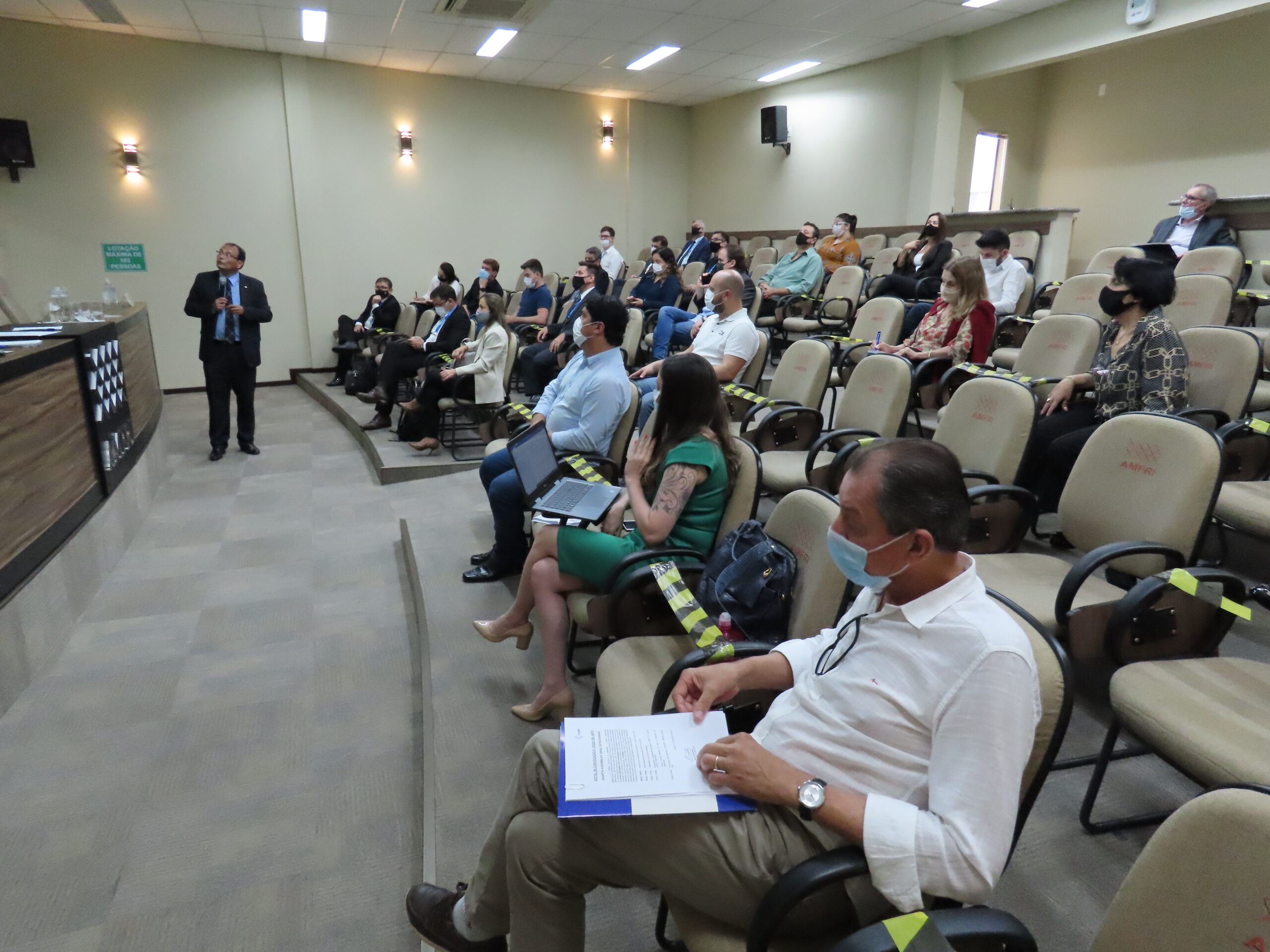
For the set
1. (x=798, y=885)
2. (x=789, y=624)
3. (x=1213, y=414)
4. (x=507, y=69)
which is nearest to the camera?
(x=798, y=885)

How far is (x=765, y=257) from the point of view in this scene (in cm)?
802

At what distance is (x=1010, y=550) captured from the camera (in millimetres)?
2385

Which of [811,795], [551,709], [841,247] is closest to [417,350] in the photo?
[841,247]

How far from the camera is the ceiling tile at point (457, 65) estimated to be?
776cm

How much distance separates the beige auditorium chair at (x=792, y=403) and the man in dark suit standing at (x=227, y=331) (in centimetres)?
348

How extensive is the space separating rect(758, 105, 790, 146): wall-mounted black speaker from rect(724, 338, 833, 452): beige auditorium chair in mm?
6117

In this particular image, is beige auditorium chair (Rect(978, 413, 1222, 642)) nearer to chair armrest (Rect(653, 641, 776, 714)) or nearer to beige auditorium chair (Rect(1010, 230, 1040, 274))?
chair armrest (Rect(653, 641, 776, 714))

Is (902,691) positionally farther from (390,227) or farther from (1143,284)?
(390,227)

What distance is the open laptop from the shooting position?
7.19 feet

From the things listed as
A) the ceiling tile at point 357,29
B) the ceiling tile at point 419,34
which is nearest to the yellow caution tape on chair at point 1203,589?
the ceiling tile at point 419,34

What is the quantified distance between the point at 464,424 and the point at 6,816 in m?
3.81

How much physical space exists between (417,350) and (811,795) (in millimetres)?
5231

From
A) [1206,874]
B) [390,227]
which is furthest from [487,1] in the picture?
[1206,874]

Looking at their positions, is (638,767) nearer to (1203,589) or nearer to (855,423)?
(1203,589)
